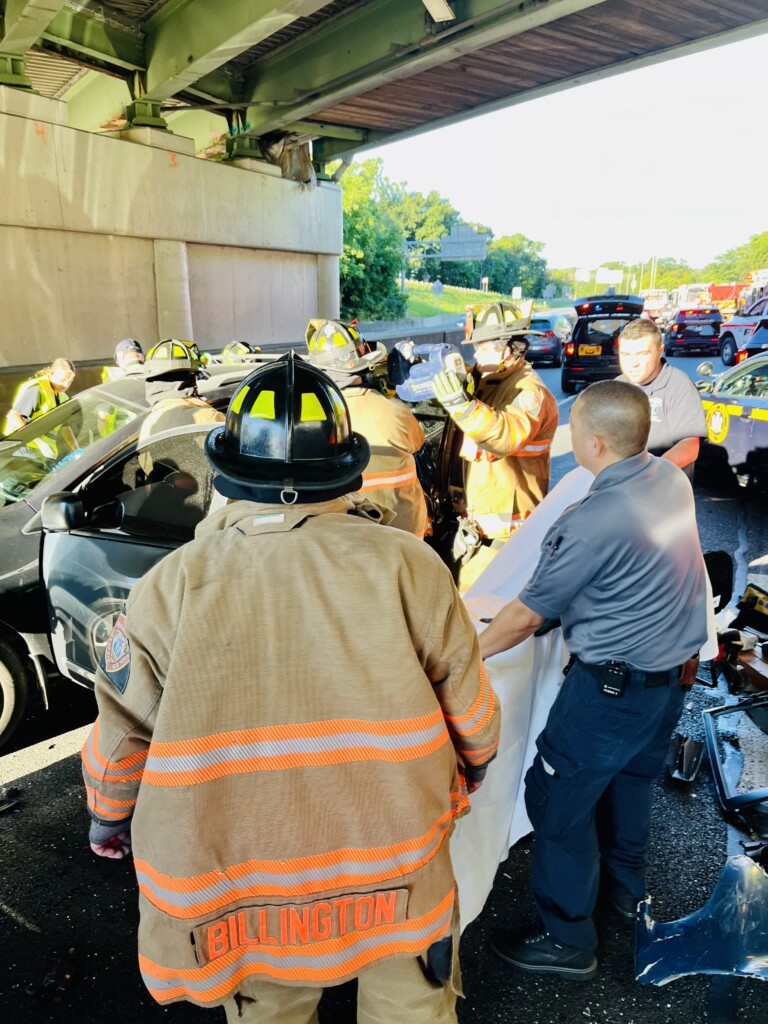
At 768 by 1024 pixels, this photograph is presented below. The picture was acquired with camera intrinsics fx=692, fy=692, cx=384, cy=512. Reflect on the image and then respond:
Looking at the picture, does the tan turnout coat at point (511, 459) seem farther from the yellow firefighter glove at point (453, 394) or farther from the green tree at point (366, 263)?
the green tree at point (366, 263)

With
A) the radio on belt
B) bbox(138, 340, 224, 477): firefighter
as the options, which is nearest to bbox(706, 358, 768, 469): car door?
the radio on belt

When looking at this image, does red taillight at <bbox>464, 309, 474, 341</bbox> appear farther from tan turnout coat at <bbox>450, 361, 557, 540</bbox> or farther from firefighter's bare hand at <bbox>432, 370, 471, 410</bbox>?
firefighter's bare hand at <bbox>432, 370, 471, 410</bbox>

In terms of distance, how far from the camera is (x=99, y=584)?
316 cm

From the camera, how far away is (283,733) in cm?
126

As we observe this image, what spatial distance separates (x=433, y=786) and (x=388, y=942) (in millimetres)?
327

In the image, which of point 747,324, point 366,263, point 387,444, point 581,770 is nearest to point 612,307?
point 747,324

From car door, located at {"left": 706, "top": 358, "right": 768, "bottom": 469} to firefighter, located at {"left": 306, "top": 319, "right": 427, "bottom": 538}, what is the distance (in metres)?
5.34

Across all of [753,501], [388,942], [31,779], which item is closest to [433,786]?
[388,942]

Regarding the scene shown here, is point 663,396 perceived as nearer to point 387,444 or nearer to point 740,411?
point 387,444

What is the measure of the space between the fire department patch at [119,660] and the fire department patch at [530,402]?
2554 millimetres

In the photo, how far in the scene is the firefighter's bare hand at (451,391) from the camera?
10.5 feet

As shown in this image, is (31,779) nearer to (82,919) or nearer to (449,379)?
(82,919)

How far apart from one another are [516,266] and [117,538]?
294 ft

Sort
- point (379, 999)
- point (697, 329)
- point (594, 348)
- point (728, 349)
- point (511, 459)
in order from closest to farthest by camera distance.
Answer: point (379, 999), point (511, 459), point (594, 348), point (728, 349), point (697, 329)
